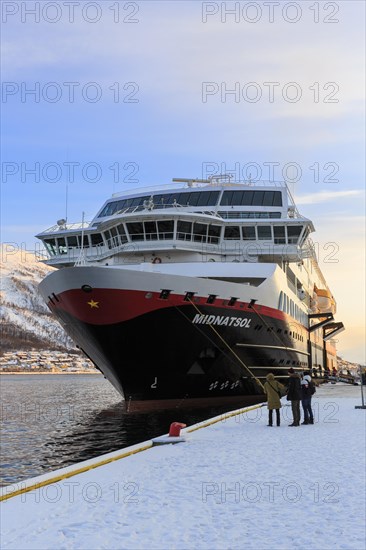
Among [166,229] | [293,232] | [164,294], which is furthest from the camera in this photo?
[293,232]

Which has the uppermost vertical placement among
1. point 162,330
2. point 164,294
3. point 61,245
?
point 61,245

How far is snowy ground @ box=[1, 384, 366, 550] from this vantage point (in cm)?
592

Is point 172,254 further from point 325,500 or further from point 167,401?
point 325,500

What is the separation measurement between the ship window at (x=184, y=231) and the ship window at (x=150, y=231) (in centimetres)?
119

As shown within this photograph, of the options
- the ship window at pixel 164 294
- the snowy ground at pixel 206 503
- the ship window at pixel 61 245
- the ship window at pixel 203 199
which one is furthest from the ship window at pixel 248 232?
the snowy ground at pixel 206 503

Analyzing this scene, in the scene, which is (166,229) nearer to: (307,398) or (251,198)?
(251,198)

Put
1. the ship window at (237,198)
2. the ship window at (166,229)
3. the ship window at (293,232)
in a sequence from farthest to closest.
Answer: the ship window at (237,198)
the ship window at (293,232)
the ship window at (166,229)

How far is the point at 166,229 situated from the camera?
29.2 metres

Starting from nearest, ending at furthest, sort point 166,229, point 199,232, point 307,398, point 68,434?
point 307,398
point 68,434
point 166,229
point 199,232

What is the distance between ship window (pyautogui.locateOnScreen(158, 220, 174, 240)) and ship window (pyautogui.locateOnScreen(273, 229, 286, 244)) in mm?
6134

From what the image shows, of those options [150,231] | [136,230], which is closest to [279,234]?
[150,231]

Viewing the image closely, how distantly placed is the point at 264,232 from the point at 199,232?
4002 mm

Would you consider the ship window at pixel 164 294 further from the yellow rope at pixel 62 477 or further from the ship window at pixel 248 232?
the yellow rope at pixel 62 477

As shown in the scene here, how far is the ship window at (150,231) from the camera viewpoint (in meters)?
29.2
